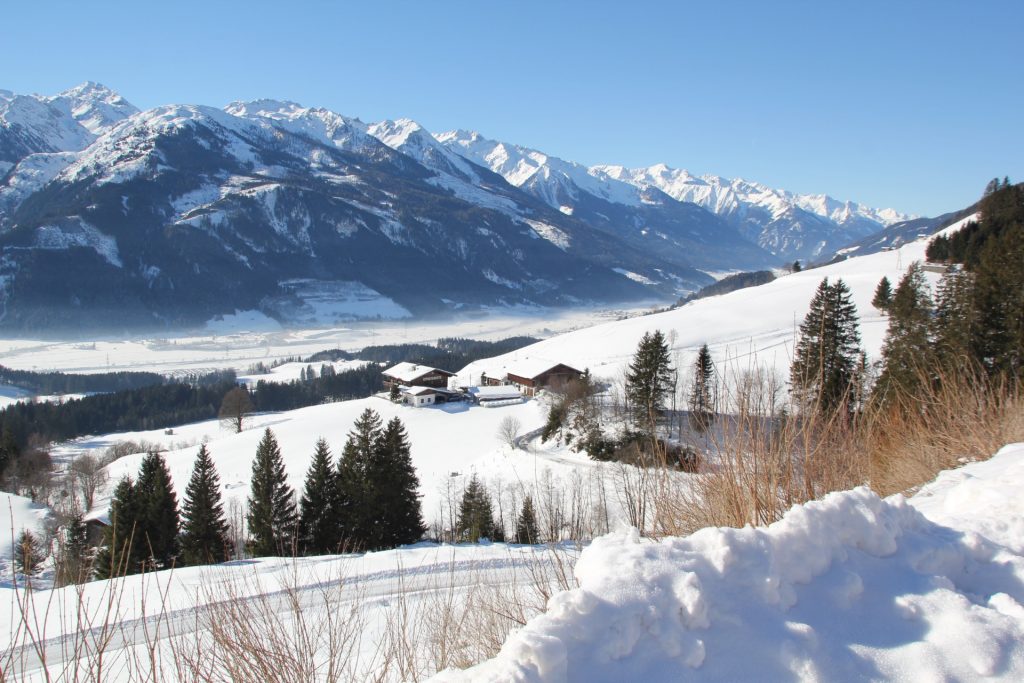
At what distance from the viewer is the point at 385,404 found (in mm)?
55562

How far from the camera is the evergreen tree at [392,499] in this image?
20344 mm

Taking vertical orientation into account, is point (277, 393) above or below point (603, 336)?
below

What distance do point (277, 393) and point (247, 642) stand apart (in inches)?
3562

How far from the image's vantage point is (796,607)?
228 cm

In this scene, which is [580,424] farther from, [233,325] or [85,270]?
[85,270]

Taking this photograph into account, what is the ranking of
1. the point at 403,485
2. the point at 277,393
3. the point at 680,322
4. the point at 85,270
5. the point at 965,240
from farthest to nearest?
the point at 85,270 → the point at 277,393 → the point at 680,322 → the point at 965,240 → the point at 403,485

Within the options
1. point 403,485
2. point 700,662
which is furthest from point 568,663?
point 403,485

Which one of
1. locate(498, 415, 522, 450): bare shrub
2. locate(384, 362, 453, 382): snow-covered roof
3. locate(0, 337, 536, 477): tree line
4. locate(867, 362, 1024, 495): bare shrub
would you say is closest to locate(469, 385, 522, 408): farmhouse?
locate(384, 362, 453, 382): snow-covered roof

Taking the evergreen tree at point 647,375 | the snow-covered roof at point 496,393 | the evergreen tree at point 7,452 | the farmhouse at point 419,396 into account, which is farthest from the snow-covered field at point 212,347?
the evergreen tree at point 647,375

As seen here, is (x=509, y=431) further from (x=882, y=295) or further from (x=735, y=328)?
(x=882, y=295)

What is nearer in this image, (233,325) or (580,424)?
(580,424)

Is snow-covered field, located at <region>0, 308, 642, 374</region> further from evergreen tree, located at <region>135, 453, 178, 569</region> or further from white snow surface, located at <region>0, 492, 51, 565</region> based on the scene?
evergreen tree, located at <region>135, 453, 178, 569</region>

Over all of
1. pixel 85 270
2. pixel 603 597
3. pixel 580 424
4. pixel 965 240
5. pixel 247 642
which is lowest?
pixel 580 424

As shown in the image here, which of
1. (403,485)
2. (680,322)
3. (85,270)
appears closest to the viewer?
(403,485)
